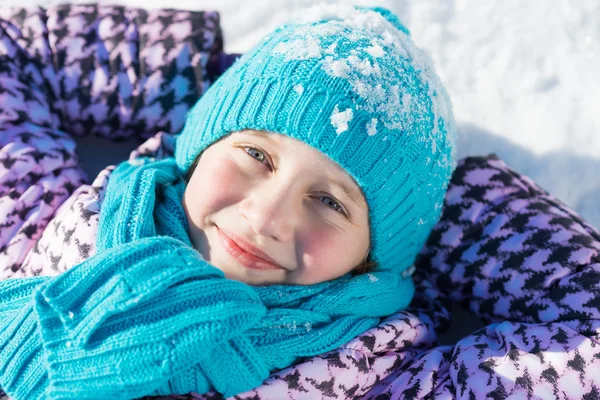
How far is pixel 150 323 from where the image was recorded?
91 cm

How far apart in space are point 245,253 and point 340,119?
11.6 inches

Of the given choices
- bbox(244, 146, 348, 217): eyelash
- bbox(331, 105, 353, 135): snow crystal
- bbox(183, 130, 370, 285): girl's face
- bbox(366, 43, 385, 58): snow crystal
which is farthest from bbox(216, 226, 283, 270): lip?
bbox(366, 43, 385, 58): snow crystal

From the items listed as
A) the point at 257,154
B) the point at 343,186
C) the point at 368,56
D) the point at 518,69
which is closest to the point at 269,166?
the point at 257,154

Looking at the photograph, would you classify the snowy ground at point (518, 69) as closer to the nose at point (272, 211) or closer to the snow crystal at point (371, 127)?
the snow crystal at point (371, 127)

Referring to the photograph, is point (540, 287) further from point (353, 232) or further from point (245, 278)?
point (245, 278)

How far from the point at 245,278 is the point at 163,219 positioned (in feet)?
0.66

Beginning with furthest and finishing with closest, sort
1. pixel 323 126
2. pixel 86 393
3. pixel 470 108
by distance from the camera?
pixel 470 108
pixel 323 126
pixel 86 393

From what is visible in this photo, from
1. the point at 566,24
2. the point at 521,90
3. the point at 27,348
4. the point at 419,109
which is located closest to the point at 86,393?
the point at 27,348

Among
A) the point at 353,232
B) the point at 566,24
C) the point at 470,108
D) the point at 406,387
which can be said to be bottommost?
the point at 406,387

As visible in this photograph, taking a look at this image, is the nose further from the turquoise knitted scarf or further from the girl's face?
the turquoise knitted scarf

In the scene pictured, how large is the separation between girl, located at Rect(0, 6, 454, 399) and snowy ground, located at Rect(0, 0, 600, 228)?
445 millimetres

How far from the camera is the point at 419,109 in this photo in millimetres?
1129

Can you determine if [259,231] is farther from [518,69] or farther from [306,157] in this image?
[518,69]

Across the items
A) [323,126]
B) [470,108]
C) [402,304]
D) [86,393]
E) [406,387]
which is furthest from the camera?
[470,108]
